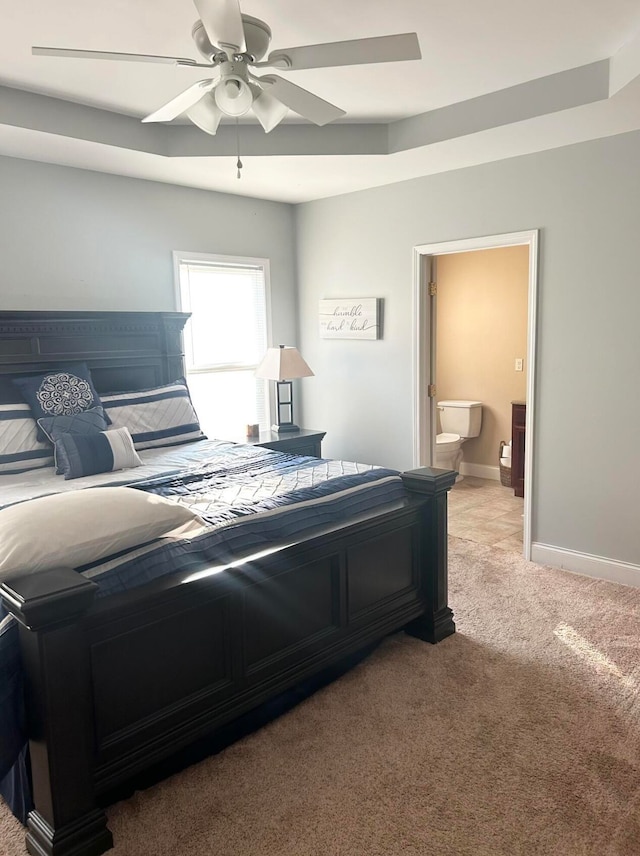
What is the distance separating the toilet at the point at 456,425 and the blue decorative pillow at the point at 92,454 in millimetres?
3381

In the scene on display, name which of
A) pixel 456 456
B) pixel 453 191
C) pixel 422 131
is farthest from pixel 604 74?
pixel 456 456

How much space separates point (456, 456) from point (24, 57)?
185 inches


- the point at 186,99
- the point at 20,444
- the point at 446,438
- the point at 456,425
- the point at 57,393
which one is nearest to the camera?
the point at 186,99

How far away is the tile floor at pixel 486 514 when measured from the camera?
15.0 ft

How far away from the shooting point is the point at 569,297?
148 inches

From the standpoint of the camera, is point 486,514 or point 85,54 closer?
point 85,54

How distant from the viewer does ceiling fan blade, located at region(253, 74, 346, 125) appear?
2.36 m

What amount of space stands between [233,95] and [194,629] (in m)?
1.92

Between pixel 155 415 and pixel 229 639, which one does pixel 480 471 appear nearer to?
pixel 155 415

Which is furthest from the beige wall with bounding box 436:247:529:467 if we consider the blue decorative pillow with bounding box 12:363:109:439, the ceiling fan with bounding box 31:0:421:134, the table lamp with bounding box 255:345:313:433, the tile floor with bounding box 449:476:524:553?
the ceiling fan with bounding box 31:0:421:134

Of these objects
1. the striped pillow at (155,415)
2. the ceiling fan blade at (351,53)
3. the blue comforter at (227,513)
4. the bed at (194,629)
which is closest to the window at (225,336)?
the striped pillow at (155,415)

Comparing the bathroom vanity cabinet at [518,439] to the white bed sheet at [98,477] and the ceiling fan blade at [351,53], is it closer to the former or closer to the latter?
the white bed sheet at [98,477]

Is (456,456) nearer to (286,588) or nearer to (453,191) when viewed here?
(453,191)

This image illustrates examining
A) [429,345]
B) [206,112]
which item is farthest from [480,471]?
[206,112]
